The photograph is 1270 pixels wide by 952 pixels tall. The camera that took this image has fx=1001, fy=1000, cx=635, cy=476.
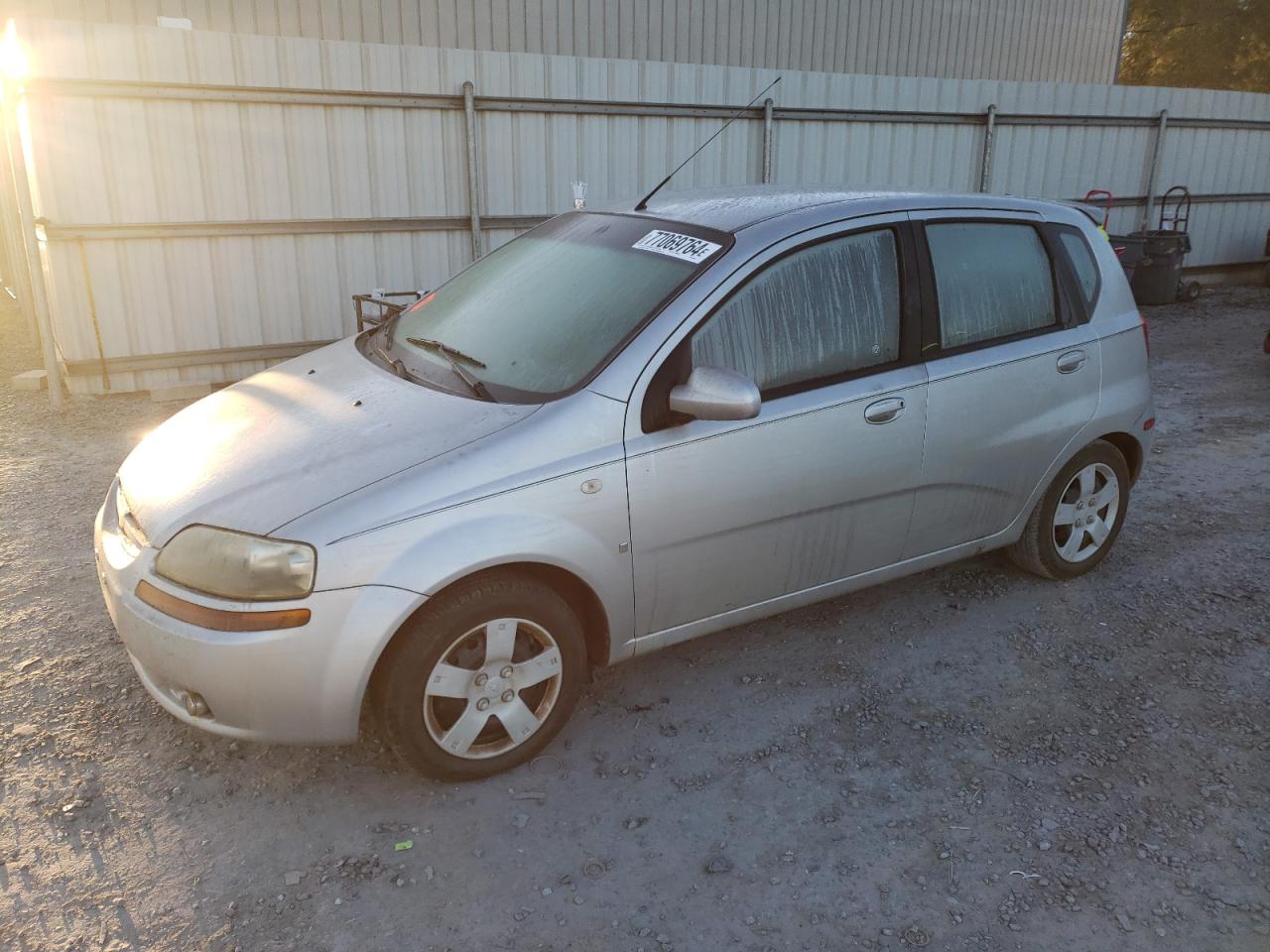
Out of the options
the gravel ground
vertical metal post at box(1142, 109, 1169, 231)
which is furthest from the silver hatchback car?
vertical metal post at box(1142, 109, 1169, 231)

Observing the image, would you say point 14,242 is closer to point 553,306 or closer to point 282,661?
point 553,306

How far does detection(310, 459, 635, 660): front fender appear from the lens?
110 inches

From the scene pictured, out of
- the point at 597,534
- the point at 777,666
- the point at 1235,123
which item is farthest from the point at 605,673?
the point at 1235,123

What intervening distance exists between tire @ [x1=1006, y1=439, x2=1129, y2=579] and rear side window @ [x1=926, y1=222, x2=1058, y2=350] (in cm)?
69

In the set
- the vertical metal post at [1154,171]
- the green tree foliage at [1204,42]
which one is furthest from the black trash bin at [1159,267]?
the green tree foliage at [1204,42]

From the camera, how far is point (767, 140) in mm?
9688

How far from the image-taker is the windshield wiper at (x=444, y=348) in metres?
3.51

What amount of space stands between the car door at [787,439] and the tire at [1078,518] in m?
0.94

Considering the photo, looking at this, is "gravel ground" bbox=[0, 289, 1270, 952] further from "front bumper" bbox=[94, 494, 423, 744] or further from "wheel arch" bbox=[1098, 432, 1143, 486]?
"wheel arch" bbox=[1098, 432, 1143, 486]

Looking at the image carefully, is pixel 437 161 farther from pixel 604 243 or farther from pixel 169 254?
pixel 604 243

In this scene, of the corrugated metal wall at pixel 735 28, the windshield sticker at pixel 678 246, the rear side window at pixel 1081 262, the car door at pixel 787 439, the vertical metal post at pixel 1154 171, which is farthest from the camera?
the vertical metal post at pixel 1154 171

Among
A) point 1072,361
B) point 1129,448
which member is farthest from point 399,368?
point 1129,448

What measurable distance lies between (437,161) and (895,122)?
5062mm

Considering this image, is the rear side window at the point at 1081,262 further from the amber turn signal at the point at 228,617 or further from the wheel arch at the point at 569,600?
the amber turn signal at the point at 228,617
